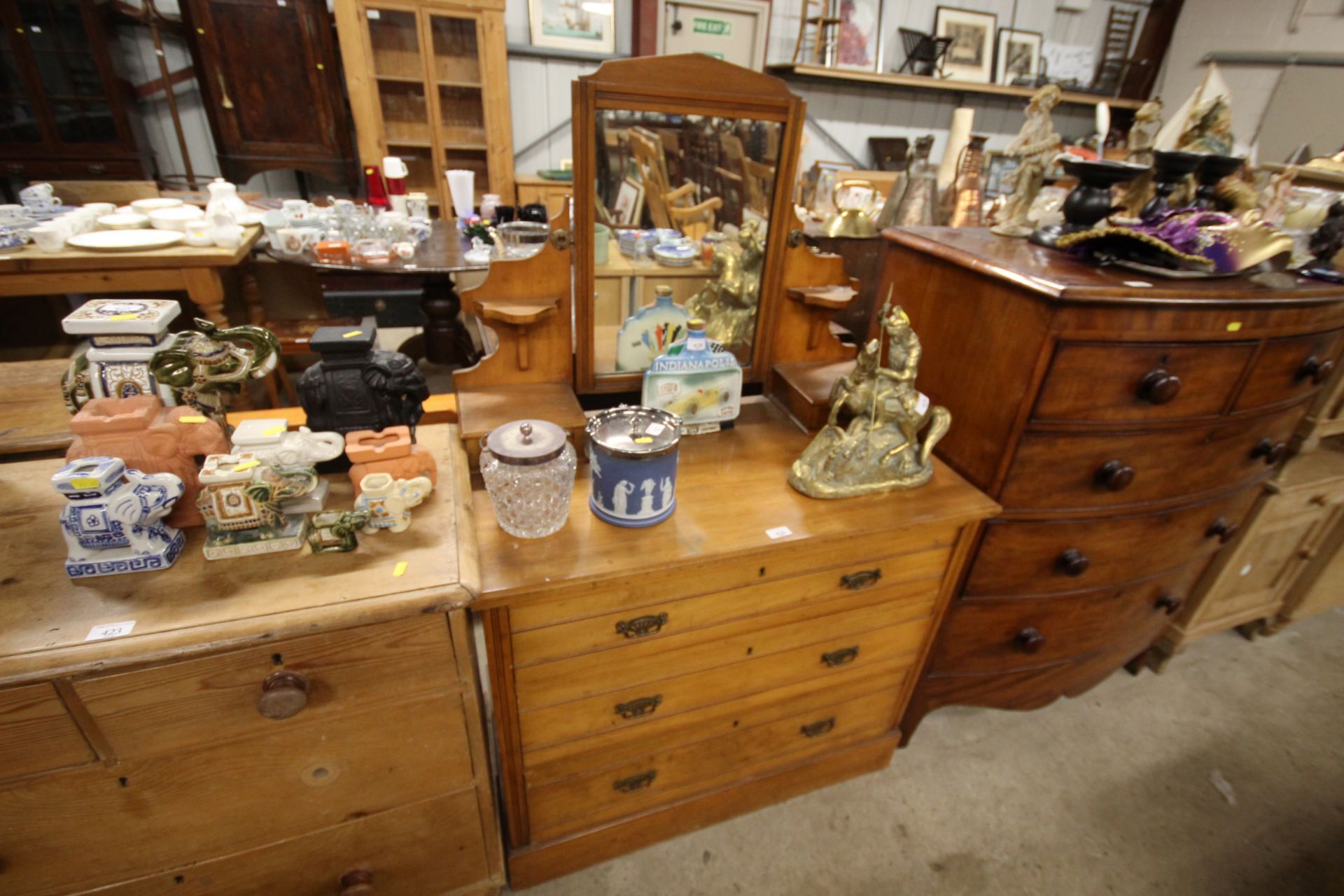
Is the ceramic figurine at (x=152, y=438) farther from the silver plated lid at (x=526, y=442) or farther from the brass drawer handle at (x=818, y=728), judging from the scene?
the brass drawer handle at (x=818, y=728)

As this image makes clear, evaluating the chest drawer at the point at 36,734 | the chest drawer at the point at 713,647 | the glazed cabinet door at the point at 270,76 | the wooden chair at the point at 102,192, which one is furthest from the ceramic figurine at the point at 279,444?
the glazed cabinet door at the point at 270,76

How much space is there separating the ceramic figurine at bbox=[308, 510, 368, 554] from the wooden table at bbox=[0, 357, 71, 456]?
832 mm

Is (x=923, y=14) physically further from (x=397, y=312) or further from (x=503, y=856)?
(x=503, y=856)

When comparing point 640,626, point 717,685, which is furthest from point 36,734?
point 717,685

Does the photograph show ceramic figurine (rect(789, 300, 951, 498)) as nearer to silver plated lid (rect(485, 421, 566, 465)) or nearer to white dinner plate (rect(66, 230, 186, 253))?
silver plated lid (rect(485, 421, 566, 465))

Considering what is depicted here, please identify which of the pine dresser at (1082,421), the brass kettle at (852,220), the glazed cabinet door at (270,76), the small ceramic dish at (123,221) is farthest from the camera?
the glazed cabinet door at (270,76)

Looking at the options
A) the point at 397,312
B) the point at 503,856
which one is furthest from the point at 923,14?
the point at 503,856

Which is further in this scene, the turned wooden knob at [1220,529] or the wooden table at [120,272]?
the wooden table at [120,272]

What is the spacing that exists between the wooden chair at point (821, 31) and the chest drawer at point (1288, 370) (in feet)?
11.4

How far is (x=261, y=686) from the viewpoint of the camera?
94 cm

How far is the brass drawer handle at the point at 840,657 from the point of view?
1492 millimetres

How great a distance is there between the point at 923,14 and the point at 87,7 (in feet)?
16.3

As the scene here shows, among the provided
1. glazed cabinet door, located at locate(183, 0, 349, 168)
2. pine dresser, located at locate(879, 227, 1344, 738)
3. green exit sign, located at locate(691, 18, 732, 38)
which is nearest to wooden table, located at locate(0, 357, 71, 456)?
pine dresser, located at locate(879, 227, 1344, 738)

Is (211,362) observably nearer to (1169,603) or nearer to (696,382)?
(696,382)
